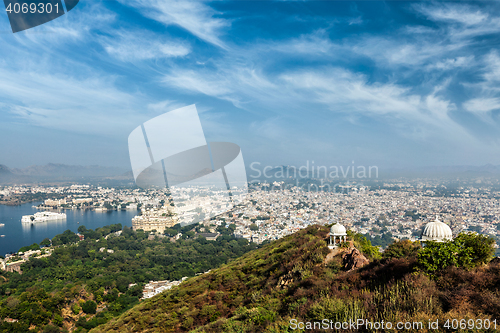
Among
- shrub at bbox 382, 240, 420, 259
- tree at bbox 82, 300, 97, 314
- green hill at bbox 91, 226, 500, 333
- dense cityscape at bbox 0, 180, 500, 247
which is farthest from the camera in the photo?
dense cityscape at bbox 0, 180, 500, 247

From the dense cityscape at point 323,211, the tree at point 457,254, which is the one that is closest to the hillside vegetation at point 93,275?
the dense cityscape at point 323,211

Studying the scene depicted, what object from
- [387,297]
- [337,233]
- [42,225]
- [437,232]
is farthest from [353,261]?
[42,225]

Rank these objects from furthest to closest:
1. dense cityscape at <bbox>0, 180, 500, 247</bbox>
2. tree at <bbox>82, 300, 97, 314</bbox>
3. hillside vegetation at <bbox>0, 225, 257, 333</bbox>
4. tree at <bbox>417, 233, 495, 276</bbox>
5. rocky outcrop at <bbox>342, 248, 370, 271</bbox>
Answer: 1. dense cityscape at <bbox>0, 180, 500, 247</bbox>
2. tree at <bbox>82, 300, 97, 314</bbox>
3. hillside vegetation at <bbox>0, 225, 257, 333</bbox>
4. rocky outcrop at <bbox>342, 248, 370, 271</bbox>
5. tree at <bbox>417, 233, 495, 276</bbox>

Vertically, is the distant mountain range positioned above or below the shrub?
above

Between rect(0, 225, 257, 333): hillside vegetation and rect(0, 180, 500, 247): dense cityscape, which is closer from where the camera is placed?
rect(0, 225, 257, 333): hillside vegetation

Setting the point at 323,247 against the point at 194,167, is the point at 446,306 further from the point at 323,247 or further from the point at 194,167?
the point at 194,167

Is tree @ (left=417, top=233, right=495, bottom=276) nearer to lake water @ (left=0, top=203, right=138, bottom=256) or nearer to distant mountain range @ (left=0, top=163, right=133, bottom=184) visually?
lake water @ (left=0, top=203, right=138, bottom=256)

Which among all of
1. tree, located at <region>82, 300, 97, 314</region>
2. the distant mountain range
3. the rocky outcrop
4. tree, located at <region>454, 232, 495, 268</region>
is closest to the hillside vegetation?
tree, located at <region>82, 300, 97, 314</region>
